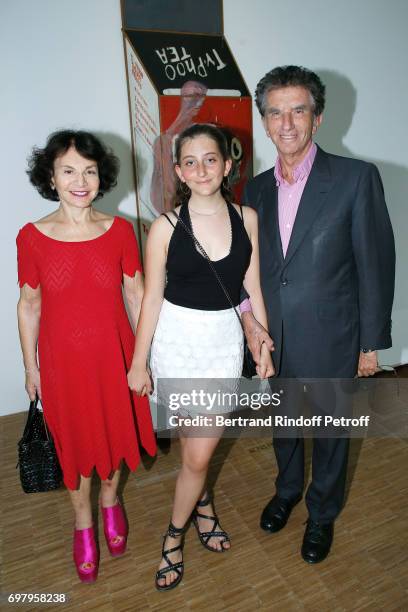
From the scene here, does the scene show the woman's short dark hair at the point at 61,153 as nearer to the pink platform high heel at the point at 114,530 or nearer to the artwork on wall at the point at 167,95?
the artwork on wall at the point at 167,95

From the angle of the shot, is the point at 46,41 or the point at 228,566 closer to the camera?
the point at 228,566

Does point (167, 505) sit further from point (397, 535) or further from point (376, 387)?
point (376, 387)

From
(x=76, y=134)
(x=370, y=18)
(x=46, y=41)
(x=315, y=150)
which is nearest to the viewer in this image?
(x=76, y=134)

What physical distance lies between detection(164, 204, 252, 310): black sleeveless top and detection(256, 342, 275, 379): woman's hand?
0.23 meters

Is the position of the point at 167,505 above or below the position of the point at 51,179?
below

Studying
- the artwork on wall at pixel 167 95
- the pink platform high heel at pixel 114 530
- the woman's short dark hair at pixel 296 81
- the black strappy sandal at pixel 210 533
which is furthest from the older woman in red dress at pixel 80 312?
the artwork on wall at pixel 167 95

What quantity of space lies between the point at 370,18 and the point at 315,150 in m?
1.82

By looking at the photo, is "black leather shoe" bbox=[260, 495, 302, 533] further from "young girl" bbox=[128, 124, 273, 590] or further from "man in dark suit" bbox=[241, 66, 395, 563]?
"young girl" bbox=[128, 124, 273, 590]

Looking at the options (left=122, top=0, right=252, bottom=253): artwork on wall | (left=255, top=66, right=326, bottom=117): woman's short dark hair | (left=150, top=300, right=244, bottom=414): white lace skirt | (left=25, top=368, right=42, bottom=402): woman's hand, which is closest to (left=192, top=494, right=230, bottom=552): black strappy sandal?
(left=150, top=300, right=244, bottom=414): white lace skirt

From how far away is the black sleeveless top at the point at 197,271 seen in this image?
166cm

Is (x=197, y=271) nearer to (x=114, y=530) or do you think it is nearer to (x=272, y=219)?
(x=272, y=219)

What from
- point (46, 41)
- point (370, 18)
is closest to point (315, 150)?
point (46, 41)

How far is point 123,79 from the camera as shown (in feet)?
8.23

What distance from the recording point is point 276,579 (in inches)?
76.0
